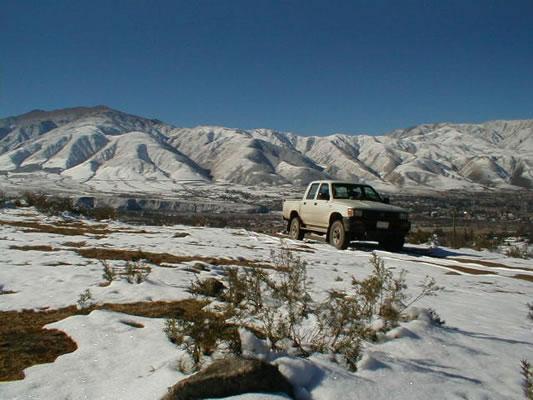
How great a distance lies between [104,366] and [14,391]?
56 cm

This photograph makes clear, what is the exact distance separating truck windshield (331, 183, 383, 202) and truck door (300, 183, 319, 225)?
0.81 metres

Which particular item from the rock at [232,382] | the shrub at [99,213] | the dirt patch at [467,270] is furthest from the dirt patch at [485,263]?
the shrub at [99,213]

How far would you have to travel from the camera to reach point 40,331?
3.90 meters

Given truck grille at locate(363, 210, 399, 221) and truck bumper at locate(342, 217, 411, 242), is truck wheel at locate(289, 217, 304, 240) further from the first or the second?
truck grille at locate(363, 210, 399, 221)

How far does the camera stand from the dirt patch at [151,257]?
7.84m

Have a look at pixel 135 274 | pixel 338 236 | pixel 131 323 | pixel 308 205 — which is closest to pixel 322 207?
pixel 308 205

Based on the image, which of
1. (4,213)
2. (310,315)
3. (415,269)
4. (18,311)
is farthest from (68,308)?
(4,213)

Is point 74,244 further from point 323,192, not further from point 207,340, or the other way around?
point 207,340

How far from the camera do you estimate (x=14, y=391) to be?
269 centimetres

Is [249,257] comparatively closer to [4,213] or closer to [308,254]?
[308,254]

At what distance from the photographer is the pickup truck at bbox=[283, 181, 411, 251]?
37.3 ft

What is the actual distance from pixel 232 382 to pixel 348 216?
9231 mm

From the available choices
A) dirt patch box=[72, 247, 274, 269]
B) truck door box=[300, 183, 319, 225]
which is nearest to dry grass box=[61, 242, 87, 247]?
dirt patch box=[72, 247, 274, 269]

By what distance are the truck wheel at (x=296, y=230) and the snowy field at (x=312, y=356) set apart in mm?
6189
